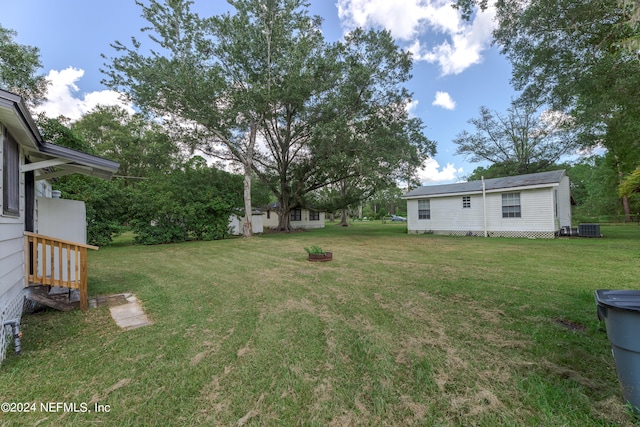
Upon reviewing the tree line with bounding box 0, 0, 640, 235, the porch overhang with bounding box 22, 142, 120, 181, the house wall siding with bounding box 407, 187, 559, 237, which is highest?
the tree line with bounding box 0, 0, 640, 235

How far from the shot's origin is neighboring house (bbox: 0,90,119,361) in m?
2.98

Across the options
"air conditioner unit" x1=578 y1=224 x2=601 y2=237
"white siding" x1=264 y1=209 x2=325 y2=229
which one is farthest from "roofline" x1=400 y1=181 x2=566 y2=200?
"white siding" x1=264 y1=209 x2=325 y2=229

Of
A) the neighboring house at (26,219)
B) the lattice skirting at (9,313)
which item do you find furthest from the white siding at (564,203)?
the lattice skirting at (9,313)

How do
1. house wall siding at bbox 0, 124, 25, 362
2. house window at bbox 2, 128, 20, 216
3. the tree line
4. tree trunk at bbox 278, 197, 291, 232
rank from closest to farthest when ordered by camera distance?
house wall siding at bbox 0, 124, 25, 362, house window at bbox 2, 128, 20, 216, the tree line, tree trunk at bbox 278, 197, 291, 232

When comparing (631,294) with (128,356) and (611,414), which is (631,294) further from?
(128,356)

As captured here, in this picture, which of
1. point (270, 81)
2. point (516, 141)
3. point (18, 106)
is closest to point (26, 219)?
point (18, 106)

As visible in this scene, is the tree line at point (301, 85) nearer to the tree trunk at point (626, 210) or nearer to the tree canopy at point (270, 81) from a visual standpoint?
the tree canopy at point (270, 81)

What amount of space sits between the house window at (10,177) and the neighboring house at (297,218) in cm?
2303

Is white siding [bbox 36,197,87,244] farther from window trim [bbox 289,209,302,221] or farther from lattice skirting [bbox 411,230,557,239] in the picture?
window trim [bbox 289,209,302,221]

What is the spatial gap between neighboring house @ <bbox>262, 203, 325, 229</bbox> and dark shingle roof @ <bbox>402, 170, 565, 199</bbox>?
498 inches

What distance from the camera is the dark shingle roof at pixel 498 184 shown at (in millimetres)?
12720

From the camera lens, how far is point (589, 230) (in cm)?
1223

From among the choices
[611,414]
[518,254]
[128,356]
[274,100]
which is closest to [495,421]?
[611,414]

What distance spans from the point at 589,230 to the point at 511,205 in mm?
3228
